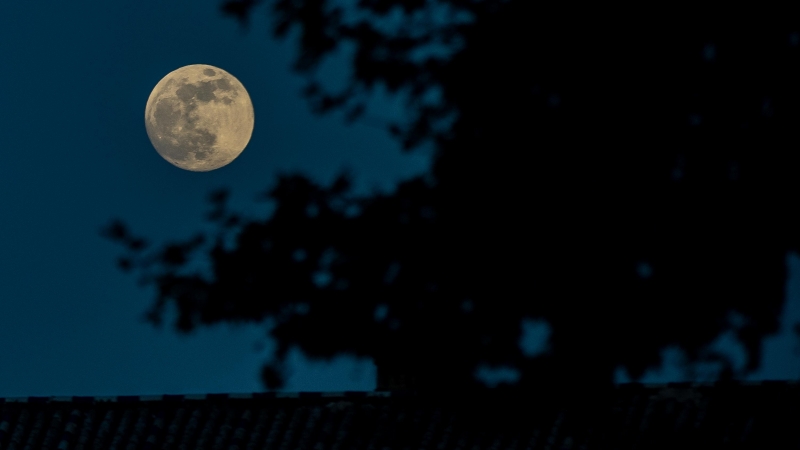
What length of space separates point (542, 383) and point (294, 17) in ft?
16.7

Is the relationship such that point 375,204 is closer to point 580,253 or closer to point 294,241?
point 294,241

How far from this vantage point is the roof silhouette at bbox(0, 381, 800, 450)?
565 inches

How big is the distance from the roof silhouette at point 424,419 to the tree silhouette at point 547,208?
0.61 m

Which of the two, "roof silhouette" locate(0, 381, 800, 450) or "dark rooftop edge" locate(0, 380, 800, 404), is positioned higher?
"dark rooftop edge" locate(0, 380, 800, 404)

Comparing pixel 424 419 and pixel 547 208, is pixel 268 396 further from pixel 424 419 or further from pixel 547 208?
pixel 547 208

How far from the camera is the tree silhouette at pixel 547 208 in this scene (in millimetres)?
12688

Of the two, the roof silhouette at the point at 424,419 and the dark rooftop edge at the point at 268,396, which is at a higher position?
the dark rooftop edge at the point at 268,396

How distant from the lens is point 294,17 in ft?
44.4

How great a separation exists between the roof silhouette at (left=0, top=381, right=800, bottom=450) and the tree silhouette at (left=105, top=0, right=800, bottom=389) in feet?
2.00

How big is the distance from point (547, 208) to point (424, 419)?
11.9ft

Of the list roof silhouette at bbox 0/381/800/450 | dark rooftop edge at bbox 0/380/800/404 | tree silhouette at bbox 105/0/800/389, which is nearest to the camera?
tree silhouette at bbox 105/0/800/389

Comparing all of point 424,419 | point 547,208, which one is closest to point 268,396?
point 424,419

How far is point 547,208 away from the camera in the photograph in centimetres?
1313

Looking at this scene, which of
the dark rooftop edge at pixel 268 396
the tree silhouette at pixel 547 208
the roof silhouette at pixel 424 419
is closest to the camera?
the tree silhouette at pixel 547 208
